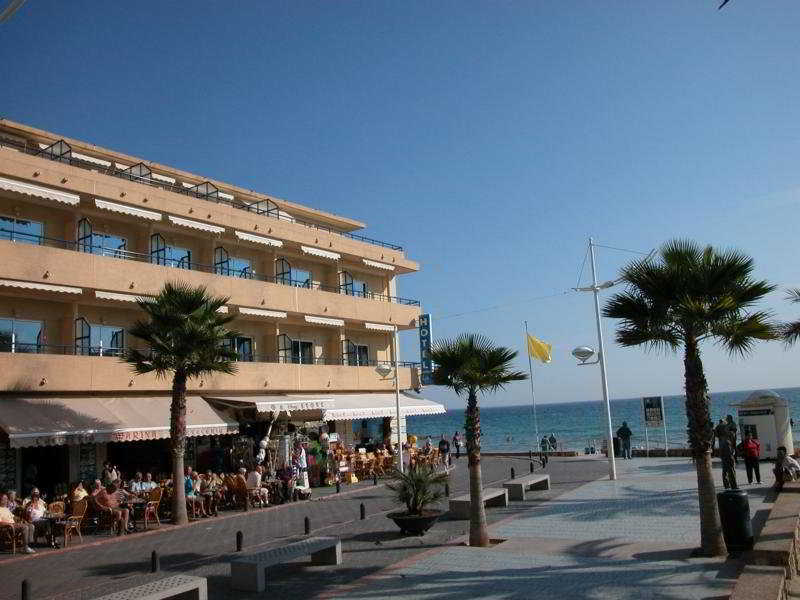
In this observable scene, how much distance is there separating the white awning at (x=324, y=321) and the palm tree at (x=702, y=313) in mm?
20917

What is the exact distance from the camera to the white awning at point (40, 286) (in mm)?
21008

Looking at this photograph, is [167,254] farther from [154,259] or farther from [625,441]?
[625,441]

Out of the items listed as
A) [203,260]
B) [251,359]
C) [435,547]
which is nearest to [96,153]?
[203,260]

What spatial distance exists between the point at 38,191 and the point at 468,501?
15913 mm

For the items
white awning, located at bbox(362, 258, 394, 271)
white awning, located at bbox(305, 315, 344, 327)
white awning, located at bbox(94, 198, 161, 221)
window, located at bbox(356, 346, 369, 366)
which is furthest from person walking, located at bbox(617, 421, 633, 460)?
white awning, located at bbox(94, 198, 161, 221)

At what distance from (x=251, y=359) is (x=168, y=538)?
13190mm

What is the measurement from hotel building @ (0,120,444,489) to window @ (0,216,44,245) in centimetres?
6

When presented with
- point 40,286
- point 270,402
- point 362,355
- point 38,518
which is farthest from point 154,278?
point 362,355

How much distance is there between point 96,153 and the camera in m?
28.6

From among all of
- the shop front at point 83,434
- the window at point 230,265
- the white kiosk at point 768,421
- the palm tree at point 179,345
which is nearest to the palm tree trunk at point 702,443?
the palm tree at point 179,345

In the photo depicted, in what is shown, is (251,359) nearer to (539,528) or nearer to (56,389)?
(56,389)

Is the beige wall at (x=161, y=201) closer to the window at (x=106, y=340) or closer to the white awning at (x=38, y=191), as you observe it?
the white awning at (x=38, y=191)

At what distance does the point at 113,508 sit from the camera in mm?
18031

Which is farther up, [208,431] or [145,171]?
[145,171]
